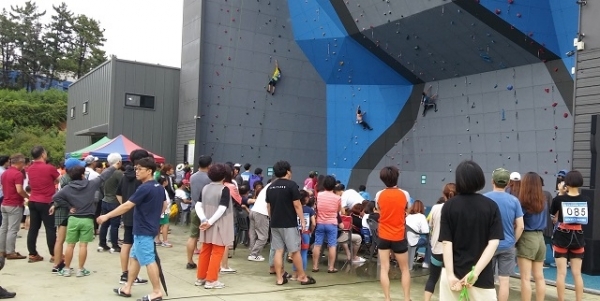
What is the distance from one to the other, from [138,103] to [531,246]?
13565mm

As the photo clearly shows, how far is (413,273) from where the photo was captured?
24.8 ft

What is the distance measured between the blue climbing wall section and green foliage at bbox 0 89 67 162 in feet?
85.0

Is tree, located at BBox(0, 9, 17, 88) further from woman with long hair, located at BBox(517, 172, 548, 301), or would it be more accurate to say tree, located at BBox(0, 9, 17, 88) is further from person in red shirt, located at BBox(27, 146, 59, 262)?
woman with long hair, located at BBox(517, 172, 548, 301)

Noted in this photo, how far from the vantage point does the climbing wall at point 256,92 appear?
51.9 ft

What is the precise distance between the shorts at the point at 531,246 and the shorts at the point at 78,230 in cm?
504

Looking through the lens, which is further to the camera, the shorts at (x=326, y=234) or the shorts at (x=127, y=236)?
the shorts at (x=326, y=234)

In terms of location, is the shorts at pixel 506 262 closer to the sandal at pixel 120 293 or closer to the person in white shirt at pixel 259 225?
the person in white shirt at pixel 259 225

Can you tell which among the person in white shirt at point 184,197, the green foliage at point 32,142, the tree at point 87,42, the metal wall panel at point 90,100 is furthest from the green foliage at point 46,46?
the person in white shirt at point 184,197

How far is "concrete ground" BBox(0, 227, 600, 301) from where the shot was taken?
5.73 metres

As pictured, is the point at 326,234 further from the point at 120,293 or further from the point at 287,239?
the point at 120,293

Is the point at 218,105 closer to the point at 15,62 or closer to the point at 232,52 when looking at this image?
the point at 232,52

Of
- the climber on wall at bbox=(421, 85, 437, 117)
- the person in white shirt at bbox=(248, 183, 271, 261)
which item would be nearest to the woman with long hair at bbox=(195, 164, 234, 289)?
the person in white shirt at bbox=(248, 183, 271, 261)

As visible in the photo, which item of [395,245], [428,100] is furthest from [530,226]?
[428,100]

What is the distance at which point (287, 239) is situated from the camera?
20.8 feet
